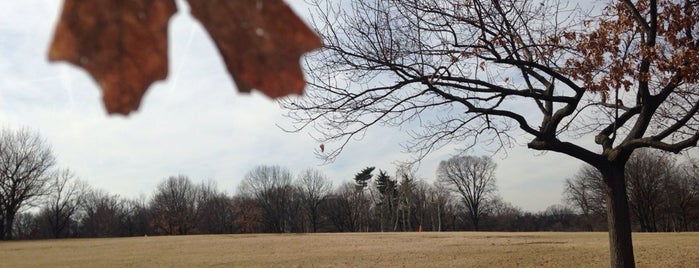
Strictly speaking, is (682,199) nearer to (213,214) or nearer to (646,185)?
(646,185)

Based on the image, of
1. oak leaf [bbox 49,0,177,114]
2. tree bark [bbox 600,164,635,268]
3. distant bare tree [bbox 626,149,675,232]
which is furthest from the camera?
distant bare tree [bbox 626,149,675,232]

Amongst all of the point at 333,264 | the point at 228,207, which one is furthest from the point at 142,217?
the point at 333,264

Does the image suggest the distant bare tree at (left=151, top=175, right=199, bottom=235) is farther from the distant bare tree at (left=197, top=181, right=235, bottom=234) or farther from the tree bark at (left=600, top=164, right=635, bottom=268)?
the tree bark at (left=600, top=164, right=635, bottom=268)

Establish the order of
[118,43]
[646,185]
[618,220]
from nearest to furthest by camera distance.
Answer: [118,43] → [618,220] → [646,185]

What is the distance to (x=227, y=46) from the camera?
35.0 inches

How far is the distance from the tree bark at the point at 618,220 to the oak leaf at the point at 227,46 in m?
11.1

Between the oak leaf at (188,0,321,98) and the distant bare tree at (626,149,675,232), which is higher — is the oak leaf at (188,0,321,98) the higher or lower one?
the lower one

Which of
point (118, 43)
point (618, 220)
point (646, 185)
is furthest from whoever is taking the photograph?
point (646, 185)

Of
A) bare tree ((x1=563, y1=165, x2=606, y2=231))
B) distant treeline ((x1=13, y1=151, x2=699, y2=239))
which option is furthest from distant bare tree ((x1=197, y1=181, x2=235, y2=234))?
bare tree ((x1=563, y1=165, x2=606, y2=231))

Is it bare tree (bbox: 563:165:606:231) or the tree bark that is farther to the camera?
bare tree (bbox: 563:165:606:231)

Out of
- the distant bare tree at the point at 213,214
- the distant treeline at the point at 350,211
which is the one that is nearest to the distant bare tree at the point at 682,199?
the distant treeline at the point at 350,211

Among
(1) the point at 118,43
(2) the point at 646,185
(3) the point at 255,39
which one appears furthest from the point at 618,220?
(2) the point at 646,185

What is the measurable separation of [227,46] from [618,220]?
11194 millimetres

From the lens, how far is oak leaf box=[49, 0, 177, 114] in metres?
0.79
